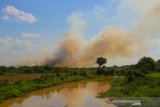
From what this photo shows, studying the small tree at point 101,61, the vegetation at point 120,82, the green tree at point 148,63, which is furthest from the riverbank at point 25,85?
the small tree at point 101,61

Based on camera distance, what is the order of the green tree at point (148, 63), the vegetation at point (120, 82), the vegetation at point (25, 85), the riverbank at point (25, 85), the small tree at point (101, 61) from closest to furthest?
1. the vegetation at point (120, 82)
2. the riverbank at point (25, 85)
3. the vegetation at point (25, 85)
4. the green tree at point (148, 63)
5. the small tree at point (101, 61)

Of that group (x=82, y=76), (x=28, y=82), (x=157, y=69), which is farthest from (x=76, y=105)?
(x=82, y=76)

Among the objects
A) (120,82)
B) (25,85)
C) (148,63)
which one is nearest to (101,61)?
(148,63)

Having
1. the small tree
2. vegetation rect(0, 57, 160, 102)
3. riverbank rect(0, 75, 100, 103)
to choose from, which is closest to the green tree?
vegetation rect(0, 57, 160, 102)

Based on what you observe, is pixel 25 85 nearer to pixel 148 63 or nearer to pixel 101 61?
pixel 148 63

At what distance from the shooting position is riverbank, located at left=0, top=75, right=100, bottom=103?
31000 millimetres

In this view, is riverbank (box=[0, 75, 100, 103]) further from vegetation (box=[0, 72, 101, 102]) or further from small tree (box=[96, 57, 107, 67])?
small tree (box=[96, 57, 107, 67])

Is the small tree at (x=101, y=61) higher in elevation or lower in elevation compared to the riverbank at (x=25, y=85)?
higher

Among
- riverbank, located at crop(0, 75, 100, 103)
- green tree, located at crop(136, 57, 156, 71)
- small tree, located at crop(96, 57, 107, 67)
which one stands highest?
small tree, located at crop(96, 57, 107, 67)

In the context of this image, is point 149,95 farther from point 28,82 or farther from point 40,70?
point 40,70

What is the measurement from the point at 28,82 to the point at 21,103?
1225 centimetres

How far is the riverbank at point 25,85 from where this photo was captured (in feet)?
102

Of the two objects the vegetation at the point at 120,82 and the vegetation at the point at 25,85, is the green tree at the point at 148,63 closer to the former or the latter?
the vegetation at the point at 120,82

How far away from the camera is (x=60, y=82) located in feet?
158
